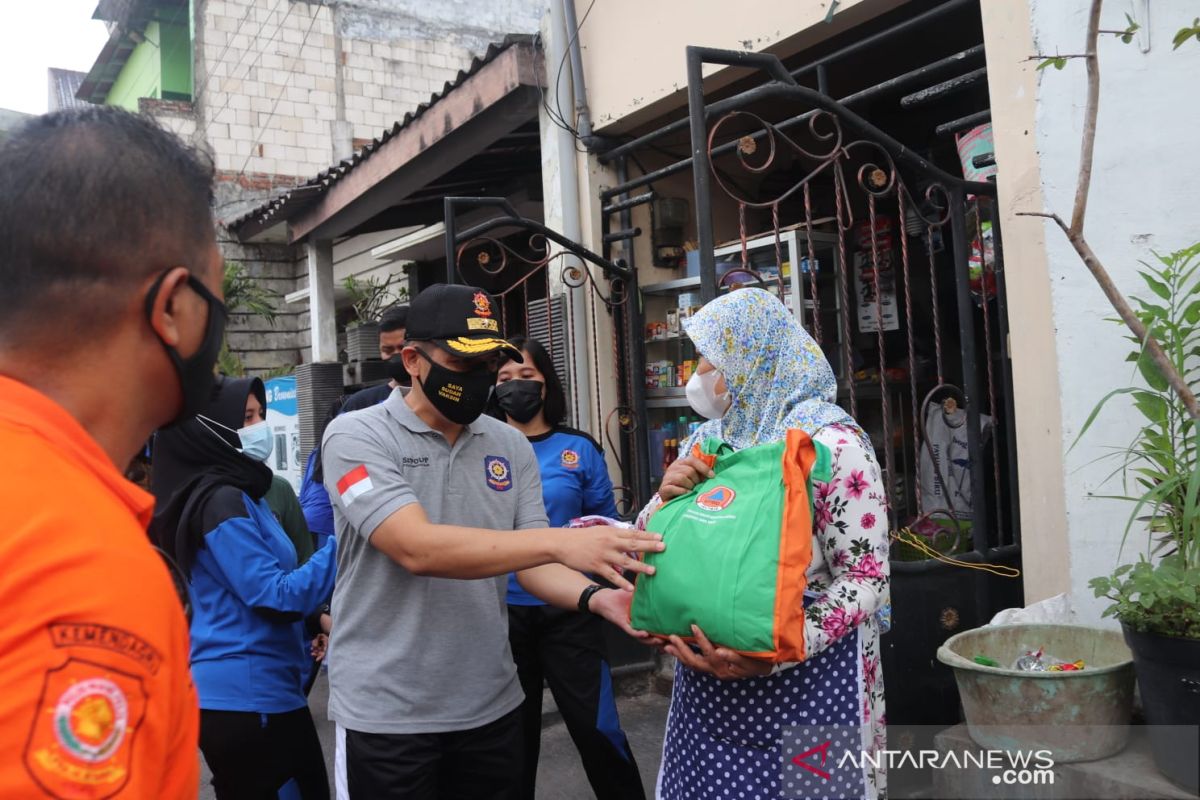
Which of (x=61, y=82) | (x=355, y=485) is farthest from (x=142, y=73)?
(x=355, y=485)

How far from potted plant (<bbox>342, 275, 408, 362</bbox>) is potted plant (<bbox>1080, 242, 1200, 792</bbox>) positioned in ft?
20.3

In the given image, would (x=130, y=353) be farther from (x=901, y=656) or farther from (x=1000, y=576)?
(x=1000, y=576)

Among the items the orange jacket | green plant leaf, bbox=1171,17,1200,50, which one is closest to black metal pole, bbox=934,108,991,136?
green plant leaf, bbox=1171,17,1200,50

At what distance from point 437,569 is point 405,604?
25 centimetres

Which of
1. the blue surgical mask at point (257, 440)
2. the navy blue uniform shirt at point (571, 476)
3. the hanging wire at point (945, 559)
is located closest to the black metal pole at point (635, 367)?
the navy blue uniform shirt at point (571, 476)

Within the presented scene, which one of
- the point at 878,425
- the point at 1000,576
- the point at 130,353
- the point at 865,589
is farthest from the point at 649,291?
the point at 130,353

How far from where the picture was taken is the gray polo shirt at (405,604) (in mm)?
2215

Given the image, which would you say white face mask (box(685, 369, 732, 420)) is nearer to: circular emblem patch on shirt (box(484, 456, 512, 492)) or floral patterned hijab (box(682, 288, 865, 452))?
floral patterned hijab (box(682, 288, 865, 452))

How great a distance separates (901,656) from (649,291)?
2912 mm

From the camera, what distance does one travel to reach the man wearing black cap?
2080mm

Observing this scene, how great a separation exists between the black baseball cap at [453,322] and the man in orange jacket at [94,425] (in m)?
1.27

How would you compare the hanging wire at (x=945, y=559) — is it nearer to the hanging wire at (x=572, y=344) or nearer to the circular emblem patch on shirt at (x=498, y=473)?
the circular emblem patch on shirt at (x=498, y=473)

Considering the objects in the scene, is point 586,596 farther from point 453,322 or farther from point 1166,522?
point 1166,522

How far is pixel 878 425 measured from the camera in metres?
5.43
